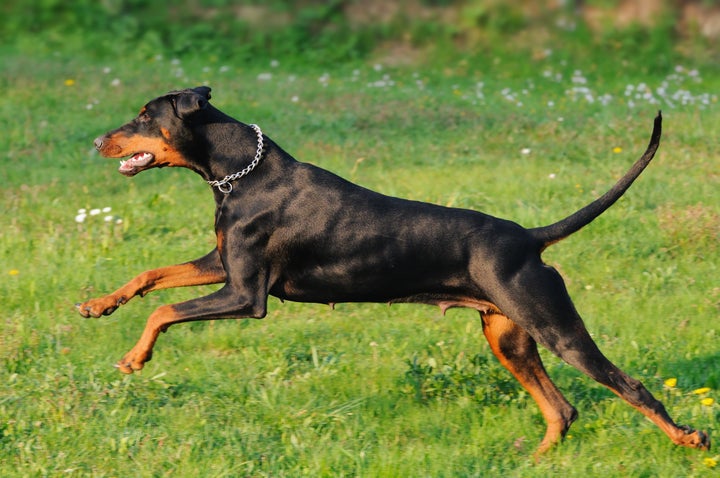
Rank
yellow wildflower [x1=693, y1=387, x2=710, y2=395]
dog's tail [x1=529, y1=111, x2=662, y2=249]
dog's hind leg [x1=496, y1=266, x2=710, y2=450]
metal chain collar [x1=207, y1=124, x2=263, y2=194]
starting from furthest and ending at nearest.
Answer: yellow wildflower [x1=693, y1=387, x2=710, y2=395] < metal chain collar [x1=207, y1=124, x2=263, y2=194] < dog's tail [x1=529, y1=111, x2=662, y2=249] < dog's hind leg [x1=496, y1=266, x2=710, y2=450]

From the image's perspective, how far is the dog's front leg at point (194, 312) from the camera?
5148 mm

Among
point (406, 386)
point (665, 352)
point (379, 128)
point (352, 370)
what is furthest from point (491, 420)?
point (379, 128)

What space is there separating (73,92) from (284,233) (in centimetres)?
813

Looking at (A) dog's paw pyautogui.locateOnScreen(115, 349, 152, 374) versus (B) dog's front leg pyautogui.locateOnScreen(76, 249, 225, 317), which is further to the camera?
(B) dog's front leg pyautogui.locateOnScreen(76, 249, 225, 317)

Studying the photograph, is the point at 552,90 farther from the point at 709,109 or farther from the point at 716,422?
the point at 716,422

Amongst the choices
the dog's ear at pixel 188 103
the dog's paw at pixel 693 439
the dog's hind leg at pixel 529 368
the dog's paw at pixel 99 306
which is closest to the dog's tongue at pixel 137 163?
the dog's ear at pixel 188 103

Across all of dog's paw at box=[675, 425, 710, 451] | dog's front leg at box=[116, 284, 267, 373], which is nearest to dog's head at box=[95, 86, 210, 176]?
dog's front leg at box=[116, 284, 267, 373]

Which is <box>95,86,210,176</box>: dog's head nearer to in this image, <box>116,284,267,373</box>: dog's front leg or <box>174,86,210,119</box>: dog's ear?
<box>174,86,210,119</box>: dog's ear

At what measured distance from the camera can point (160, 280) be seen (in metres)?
5.44

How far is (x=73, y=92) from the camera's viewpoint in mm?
12602

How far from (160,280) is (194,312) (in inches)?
14.5

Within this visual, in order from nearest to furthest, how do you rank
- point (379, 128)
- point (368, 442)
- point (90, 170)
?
point (368, 442)
point (90, 170)
point (379, 128)

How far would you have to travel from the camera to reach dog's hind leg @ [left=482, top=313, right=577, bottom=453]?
212 inches

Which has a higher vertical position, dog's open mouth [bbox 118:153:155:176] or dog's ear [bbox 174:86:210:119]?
dog's ear [bbox 174:86:210:119]
